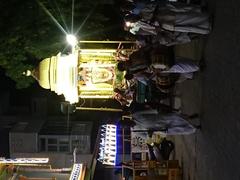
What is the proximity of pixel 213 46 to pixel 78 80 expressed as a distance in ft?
23.5

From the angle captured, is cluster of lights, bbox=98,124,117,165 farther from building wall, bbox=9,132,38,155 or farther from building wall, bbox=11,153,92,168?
building wall, bbox=9,132,38,155

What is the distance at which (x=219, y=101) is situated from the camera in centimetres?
1038

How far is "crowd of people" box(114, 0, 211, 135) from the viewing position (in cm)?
1076

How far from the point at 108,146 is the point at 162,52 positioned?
10.1m

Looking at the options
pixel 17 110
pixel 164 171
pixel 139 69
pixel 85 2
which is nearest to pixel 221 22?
pixel 139 69

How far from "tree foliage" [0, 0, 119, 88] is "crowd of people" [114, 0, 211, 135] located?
8.56 meters

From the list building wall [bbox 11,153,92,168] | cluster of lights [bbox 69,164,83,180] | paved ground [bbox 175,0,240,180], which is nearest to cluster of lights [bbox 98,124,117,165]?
cluster of lights [bbox 69,164,83,180]

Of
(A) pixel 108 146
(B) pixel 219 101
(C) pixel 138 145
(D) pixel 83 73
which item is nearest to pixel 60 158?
(A) pixel 108 146

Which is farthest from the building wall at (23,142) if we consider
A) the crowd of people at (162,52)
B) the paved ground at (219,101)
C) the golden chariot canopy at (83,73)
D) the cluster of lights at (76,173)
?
the paved ground at (219,101)

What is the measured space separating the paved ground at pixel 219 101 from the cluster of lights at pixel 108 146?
7.63m

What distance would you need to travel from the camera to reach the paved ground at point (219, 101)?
30.4 ft

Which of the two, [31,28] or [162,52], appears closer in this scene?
[162,52]

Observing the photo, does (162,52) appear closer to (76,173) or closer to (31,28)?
(76,173)

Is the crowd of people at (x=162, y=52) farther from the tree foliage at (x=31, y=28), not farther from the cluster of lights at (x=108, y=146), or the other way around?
the tree foliage at (x=31, y=28)
